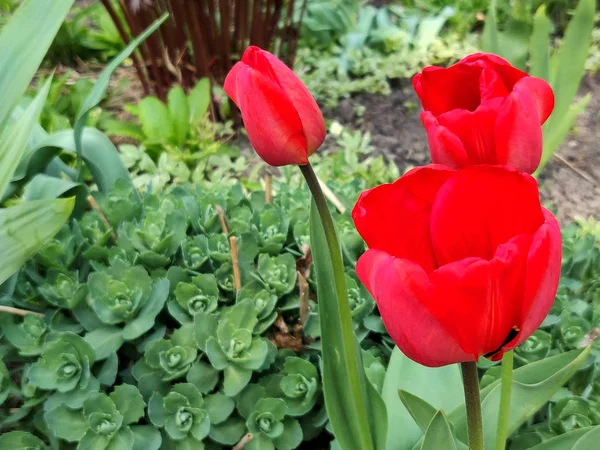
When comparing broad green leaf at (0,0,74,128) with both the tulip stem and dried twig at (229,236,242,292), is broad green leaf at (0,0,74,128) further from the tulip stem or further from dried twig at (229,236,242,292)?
the tulip stem

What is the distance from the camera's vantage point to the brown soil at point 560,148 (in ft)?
6.16

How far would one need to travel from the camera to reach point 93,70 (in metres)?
2.57

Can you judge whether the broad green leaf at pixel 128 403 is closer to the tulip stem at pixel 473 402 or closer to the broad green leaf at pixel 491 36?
the tulip stem at pixel 473 402

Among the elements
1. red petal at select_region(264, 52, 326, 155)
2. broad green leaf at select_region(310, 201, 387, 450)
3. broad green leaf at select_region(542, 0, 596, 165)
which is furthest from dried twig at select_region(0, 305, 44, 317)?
broad green leaf at select_region(542, 0, 596, 165)

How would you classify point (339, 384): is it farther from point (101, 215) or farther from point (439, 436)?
point (101, 215)

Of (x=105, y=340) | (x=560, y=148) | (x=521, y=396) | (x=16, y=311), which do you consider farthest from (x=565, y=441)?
(x=560, y=148)

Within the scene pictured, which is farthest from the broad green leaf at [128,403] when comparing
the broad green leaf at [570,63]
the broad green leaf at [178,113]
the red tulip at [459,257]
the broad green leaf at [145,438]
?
the broad green leaf at [178,113]

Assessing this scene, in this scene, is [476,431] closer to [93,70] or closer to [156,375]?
[156,375]

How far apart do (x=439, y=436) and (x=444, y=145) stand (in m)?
0.23

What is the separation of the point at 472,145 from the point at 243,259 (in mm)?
556

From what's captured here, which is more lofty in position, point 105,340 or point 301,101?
point 301,101

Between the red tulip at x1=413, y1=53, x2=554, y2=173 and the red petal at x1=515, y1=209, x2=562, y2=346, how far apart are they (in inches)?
3.0

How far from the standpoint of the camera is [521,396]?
0.62 m

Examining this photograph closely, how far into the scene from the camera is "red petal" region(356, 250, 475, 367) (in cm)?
35
